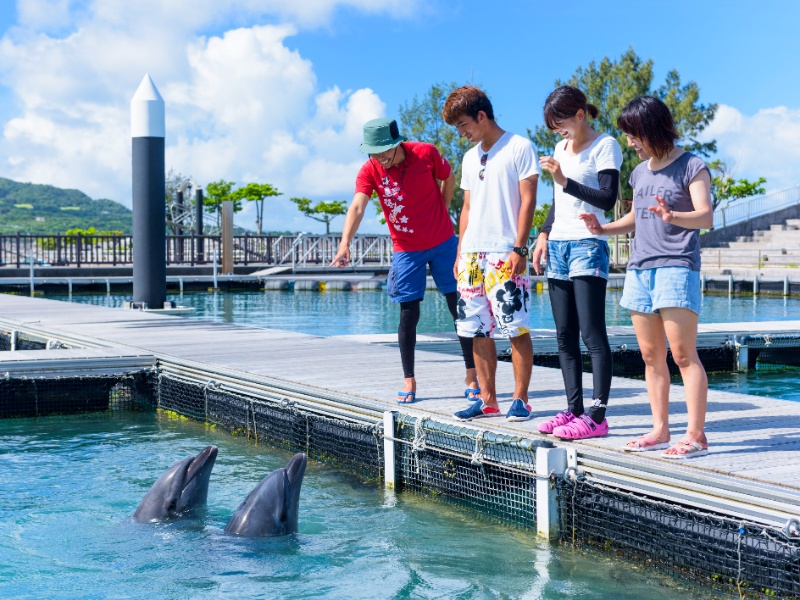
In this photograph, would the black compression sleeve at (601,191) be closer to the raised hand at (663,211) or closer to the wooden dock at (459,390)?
the raised hand at (663,211)

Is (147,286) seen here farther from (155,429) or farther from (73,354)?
(155,429)

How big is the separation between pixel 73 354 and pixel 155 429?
4.53ft

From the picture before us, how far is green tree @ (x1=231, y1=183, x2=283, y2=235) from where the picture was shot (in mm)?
75250

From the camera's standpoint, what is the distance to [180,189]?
50438 millimetres

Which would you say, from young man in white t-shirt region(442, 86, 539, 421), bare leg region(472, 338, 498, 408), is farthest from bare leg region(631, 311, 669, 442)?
bare leg region(472, 338, 498, 408)

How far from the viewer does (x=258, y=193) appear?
7544cm

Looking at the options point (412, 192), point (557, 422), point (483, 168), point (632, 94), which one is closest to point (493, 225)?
point (483, 168)

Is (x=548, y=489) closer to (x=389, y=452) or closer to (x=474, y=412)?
(x=474, y=412)

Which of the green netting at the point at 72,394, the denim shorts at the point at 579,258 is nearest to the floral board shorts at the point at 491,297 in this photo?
the denim shorts at the point at 579,258

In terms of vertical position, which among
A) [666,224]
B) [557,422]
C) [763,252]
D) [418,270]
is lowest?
[557,422]

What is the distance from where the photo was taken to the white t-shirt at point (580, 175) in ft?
15.7

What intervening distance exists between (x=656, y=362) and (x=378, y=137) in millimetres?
2190

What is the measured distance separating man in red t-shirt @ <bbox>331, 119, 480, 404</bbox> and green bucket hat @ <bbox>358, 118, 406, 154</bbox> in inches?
2.6

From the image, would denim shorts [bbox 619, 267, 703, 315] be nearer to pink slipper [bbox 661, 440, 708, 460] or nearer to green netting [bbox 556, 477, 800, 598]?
pink slipper [bbox 661, 440, 708, 460]
